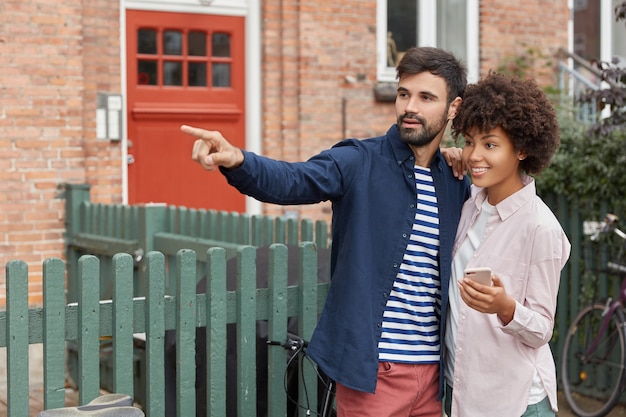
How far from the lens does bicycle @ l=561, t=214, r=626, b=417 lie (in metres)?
Answer: 6.58

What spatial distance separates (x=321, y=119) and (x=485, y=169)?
667 cm

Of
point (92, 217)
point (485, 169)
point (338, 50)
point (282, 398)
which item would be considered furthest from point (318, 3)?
point (485, 169)

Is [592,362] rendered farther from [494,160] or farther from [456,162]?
[494,160]

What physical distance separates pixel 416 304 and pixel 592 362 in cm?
397

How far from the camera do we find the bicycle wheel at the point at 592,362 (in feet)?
22.1

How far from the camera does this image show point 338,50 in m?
9.89

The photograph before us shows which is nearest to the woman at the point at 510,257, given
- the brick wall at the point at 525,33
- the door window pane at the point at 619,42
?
the brick wall at the point at 525,33

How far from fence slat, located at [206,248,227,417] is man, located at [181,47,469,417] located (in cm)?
94

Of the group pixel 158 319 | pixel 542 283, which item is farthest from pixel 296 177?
pixel 158 319

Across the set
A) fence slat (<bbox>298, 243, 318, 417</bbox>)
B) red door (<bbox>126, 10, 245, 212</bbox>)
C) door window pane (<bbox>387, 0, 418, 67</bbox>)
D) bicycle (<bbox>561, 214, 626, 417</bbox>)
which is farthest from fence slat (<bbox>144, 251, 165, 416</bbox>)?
door window pane (<bbox>387, 0, 418, 67</bbox>)

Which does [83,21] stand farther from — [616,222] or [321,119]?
[616,222]

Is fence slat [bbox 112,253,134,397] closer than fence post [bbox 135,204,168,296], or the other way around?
fence slat [bbox 112,253,134,397]

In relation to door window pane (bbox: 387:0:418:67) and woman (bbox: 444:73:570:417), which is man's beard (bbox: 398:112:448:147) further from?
door window pane (bbox: 387:0:418:67)

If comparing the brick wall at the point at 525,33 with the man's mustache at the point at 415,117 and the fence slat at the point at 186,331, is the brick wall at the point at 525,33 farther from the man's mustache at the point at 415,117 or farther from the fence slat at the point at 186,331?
the man's mustache at the point at 415,117
